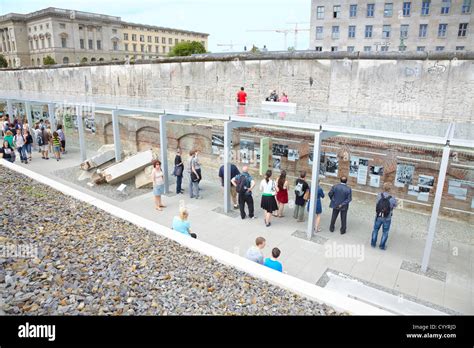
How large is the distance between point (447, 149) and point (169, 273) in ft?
18.8

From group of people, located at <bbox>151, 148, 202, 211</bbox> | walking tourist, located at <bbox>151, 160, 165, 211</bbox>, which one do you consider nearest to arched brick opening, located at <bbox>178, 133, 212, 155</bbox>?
group of people, located at <bbox>151, 148, 202, 211</bbox>

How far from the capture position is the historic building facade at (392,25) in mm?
42219

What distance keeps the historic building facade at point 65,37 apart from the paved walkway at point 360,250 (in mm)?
72763

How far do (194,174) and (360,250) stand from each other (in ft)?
17.9

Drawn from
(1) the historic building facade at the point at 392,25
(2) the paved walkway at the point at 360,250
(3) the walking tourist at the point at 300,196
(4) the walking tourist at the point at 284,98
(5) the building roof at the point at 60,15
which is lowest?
(2) the paved walkway at the point at 360,250

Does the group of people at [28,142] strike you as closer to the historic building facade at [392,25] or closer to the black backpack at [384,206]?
the black backpack at [384,206]

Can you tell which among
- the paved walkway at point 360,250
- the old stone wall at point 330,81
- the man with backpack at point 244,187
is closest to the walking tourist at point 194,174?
the paved walkway at point 360,250

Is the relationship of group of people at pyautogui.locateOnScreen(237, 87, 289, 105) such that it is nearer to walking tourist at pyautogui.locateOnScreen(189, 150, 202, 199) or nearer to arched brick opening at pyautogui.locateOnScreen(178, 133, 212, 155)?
arched brick opening at pyautogui.locateOnScreen(178, 133, 212, 155)

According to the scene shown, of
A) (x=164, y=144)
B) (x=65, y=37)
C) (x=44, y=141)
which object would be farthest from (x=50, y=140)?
(x=65, y=37)

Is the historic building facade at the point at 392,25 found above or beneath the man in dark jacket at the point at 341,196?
above

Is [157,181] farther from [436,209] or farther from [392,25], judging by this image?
[392,25]

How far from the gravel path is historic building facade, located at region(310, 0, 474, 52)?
141 ft

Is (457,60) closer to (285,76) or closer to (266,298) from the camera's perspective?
(285,76)

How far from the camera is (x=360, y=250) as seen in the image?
309 inches
